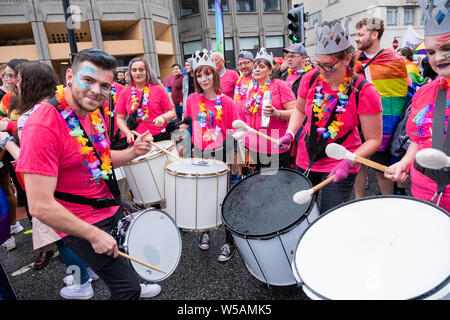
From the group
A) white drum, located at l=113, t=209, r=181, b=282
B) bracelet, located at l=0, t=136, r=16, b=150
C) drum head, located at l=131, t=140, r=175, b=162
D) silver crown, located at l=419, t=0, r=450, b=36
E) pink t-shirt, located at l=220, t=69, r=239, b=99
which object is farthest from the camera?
pink t-shirt, located at l=220, t=69, r=239, b=99

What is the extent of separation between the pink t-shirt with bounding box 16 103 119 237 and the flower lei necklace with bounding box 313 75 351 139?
60.9 inches

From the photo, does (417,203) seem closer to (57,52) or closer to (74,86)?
(74,86)

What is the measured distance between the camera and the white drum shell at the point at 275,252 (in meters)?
1.75

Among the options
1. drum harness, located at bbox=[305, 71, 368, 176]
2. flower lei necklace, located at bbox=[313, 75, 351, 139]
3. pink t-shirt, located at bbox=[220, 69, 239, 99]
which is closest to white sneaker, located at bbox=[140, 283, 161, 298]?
drum harness, located at bbox=[305, 71, 368, 176]

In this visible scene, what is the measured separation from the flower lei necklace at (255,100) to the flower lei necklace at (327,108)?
1.16 m

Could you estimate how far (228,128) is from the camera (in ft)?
10.5

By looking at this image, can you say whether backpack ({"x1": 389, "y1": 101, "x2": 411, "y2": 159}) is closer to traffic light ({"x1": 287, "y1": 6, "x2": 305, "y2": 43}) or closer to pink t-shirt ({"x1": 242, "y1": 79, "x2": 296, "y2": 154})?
pink t-shirt ({"x1": 242, "y1": 79, "x2": 296, "y2": 154})

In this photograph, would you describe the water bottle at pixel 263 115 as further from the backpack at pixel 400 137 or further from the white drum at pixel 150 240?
the white drum at pixel 150 240

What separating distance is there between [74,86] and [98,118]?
318mm

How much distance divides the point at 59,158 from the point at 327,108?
1.76 m

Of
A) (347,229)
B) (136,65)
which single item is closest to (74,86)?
(347,229)

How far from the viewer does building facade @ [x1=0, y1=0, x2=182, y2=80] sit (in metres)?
15.8

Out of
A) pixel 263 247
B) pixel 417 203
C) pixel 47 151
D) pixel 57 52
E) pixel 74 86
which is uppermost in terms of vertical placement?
pixel 57 52

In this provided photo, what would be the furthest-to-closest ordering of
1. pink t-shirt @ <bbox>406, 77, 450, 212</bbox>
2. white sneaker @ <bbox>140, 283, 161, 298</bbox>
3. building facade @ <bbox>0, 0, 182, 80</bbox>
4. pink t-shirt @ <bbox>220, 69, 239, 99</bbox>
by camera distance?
building facade @ <bbox>0, 0, 182, 80</bbox> → pink t-shirt @ <bbox>220, 69, 239, 99</bbox> → white sneaker @ <bbox>140, 283, 161, 298</bbox> → pink t-shirt @ <bbox>406, 77, 450, 212</bbox>
